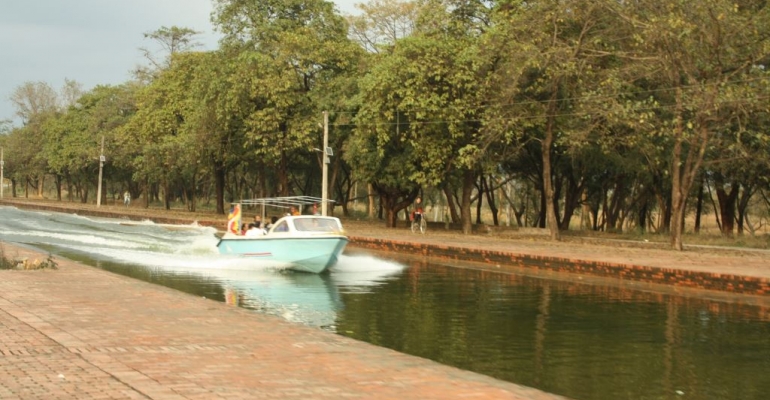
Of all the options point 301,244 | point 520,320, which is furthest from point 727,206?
point 520,320

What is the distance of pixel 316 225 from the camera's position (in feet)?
80.8

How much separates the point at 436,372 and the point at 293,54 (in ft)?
130

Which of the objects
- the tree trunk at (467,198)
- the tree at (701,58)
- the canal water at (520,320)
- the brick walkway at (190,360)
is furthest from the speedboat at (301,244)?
the tree trunk at (467,198)

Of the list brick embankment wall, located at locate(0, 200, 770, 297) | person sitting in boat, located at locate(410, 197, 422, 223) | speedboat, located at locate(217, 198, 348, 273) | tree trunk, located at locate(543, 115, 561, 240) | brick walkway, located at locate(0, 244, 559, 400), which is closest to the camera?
brick walkway, located at locate(0, 244, 559, 400)

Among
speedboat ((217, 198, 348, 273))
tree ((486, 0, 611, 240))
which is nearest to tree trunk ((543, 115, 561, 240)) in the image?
tree ((486, 0, 611, 240))

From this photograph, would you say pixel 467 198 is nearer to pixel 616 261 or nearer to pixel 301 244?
pixel 616 261

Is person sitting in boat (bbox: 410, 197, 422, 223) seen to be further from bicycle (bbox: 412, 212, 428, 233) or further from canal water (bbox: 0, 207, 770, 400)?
canal water (bbox: 0, 207, 770, 400)

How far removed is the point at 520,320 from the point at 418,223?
2855 cm

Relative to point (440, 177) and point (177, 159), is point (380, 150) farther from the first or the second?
point (177, 159)

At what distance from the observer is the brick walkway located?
7.80m

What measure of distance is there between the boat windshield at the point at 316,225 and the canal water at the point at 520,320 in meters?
1.26

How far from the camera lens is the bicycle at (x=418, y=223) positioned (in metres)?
42.0

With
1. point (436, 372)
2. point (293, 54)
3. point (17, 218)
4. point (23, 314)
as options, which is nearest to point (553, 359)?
point (436, 372)

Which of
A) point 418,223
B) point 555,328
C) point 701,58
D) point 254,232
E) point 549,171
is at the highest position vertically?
point 701,58
